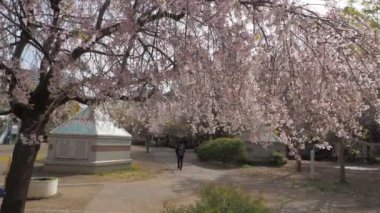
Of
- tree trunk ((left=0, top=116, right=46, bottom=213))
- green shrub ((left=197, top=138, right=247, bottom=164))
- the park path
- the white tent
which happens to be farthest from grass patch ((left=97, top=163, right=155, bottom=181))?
tree trunk ((left=0, top=116, right=46, bottom=213))

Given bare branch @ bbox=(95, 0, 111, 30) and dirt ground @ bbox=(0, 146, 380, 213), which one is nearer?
bare branch @ bbox=(95, 0, 111, 30)

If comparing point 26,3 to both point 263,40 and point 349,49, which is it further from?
point 349,49

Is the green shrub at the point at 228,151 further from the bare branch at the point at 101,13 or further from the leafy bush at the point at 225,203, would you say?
the bare branch at the point at 101,13

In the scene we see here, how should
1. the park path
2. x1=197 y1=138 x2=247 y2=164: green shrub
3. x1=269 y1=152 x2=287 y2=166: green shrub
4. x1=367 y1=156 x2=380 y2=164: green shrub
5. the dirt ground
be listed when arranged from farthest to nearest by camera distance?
x1=367 y1=156 x2=380 y2=164: green shrub → x1=269 y1=152 x2=287 y2=166: green shrub → x1=197 y1=138 x2=247 y2=164: green shrub → the dirt ground → the park path

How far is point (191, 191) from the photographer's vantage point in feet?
62.0

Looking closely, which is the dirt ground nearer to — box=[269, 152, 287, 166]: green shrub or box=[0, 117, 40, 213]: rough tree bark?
box=[0, 117, 40, 213]: rough tree bark

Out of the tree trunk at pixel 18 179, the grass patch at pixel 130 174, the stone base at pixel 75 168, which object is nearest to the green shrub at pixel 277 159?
the grass patch at pixel 130 174

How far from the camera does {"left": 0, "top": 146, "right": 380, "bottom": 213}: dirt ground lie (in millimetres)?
15169

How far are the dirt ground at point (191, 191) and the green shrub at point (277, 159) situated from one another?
552 cm

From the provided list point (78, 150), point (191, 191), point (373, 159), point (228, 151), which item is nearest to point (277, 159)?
point (228, 151)

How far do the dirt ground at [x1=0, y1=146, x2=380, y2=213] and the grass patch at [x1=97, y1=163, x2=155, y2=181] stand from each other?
50mm

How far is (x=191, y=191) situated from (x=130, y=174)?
22.5ft

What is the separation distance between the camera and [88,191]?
18172 mm

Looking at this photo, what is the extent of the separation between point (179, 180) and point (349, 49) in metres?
17.8
